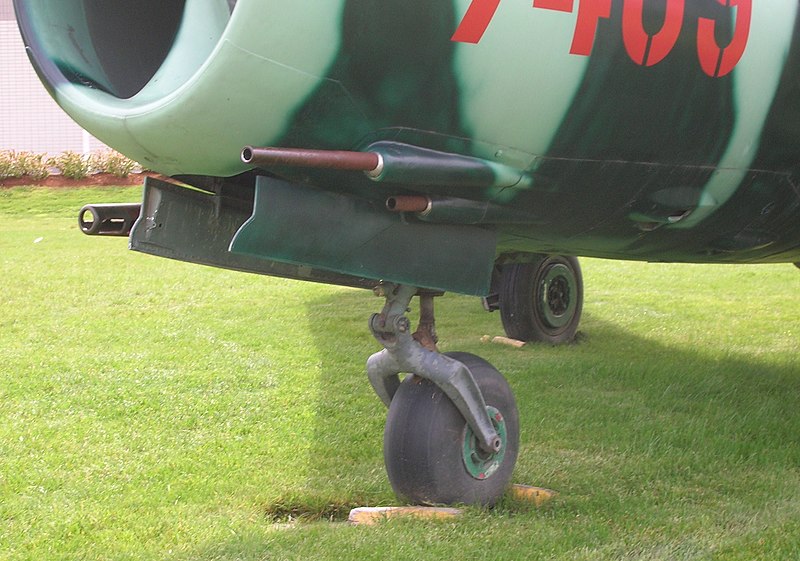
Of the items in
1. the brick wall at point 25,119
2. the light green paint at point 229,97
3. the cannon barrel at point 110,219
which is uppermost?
the brick wall at point 25,119

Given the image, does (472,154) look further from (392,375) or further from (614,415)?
(614,415)

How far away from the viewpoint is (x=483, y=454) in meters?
3.38

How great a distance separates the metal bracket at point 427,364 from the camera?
10.8 feet

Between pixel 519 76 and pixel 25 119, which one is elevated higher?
pixel 25 119

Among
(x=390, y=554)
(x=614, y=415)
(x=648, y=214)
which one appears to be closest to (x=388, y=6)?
(x=648, y=214)

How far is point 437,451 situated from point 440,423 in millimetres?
93

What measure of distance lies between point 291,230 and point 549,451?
79.8 inches

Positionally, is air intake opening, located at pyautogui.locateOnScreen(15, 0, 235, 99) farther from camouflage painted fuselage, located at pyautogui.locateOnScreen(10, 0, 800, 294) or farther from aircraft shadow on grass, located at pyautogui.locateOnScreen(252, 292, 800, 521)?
aircraft shadow on grass, located at pyautogui.locateOnScreen(252, 292, 800, 521)

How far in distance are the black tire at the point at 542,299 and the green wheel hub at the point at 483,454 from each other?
133 inches

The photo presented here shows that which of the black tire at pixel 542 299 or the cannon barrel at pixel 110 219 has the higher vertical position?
the cannon barrel at pixel 110 219

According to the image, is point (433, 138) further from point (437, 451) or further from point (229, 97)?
point (437, 451)

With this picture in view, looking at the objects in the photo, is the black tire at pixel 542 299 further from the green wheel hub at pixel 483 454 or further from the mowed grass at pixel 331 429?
the green wheel hub at pixel 483 454

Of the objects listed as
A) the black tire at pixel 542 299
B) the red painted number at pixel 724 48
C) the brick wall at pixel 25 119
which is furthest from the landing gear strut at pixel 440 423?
the brick wall at pixel 25 119

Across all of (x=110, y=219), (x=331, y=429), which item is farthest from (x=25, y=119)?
(x=110, y=219)
